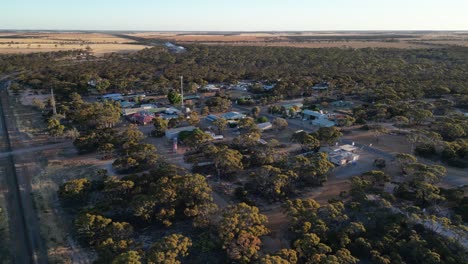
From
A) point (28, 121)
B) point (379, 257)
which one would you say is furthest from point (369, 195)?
point (28, 121)

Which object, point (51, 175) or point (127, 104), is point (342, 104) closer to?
point (127, 104)

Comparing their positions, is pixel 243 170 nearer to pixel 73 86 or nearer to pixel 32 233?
pixel 32 233

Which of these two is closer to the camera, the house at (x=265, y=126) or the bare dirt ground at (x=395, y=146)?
the bare dirt ground at (x=395, y=146)

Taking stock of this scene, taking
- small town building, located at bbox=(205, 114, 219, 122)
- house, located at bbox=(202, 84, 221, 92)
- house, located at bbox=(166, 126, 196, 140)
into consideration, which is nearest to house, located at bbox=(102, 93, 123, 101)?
house, located at bbox=(202, 84, 221, 92)

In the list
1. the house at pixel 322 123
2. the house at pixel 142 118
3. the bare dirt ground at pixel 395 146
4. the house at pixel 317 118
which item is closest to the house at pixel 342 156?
the bare dirt ground at pixel 395 146

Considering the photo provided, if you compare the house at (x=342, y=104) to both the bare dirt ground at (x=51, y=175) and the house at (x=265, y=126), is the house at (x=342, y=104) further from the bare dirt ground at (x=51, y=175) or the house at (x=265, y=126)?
the bare dirt ground at (x=51, y=175)

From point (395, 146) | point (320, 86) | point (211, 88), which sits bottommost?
point (395, 146)

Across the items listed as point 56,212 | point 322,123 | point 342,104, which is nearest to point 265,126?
point 322,123

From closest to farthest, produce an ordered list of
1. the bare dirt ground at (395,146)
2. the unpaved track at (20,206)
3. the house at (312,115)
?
the unpaved track at (20,206) → the bare dirt ground at (395,146) → the house at (312,115)

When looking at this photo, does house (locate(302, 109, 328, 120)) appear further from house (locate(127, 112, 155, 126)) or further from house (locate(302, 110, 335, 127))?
house (locate(127, 112, 155, 126))
